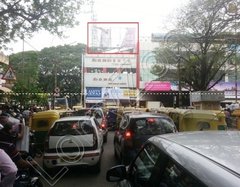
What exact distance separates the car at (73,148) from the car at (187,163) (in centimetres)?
627

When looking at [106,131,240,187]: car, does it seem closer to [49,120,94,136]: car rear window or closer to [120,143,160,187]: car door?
[120,143,160,187]: car door

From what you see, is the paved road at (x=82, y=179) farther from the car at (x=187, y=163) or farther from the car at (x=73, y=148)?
the car at (x=187, y=163)

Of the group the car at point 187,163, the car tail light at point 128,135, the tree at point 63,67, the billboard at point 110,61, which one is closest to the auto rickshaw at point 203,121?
the car tail light at point 128,135

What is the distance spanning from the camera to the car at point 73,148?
11.0 meters

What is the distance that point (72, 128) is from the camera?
38.0 feet

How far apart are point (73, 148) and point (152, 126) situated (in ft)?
6.42

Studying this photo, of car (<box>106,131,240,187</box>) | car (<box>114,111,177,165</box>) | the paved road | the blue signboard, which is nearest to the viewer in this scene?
car (<box>106,131,240,187</box>)

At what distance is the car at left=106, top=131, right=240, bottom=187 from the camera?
2580 mm

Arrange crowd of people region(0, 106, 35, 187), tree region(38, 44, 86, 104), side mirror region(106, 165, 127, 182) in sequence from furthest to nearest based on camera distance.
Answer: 1. tree region(38, 44, 86, 104)
2. crowd of people region(0, 106, 35, 187)
3. side mirror region(106, 165, 127, 182)

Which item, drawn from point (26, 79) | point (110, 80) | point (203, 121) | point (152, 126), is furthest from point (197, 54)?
point (152, 126)

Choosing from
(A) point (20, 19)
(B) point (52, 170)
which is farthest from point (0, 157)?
(A) point (20, 19)

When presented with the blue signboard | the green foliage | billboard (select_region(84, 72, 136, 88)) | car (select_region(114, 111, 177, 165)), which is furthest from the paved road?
the green foliage

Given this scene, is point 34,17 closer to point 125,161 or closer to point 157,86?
point 125,161

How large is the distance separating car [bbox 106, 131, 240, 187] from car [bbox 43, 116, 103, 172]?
20.6 ft
